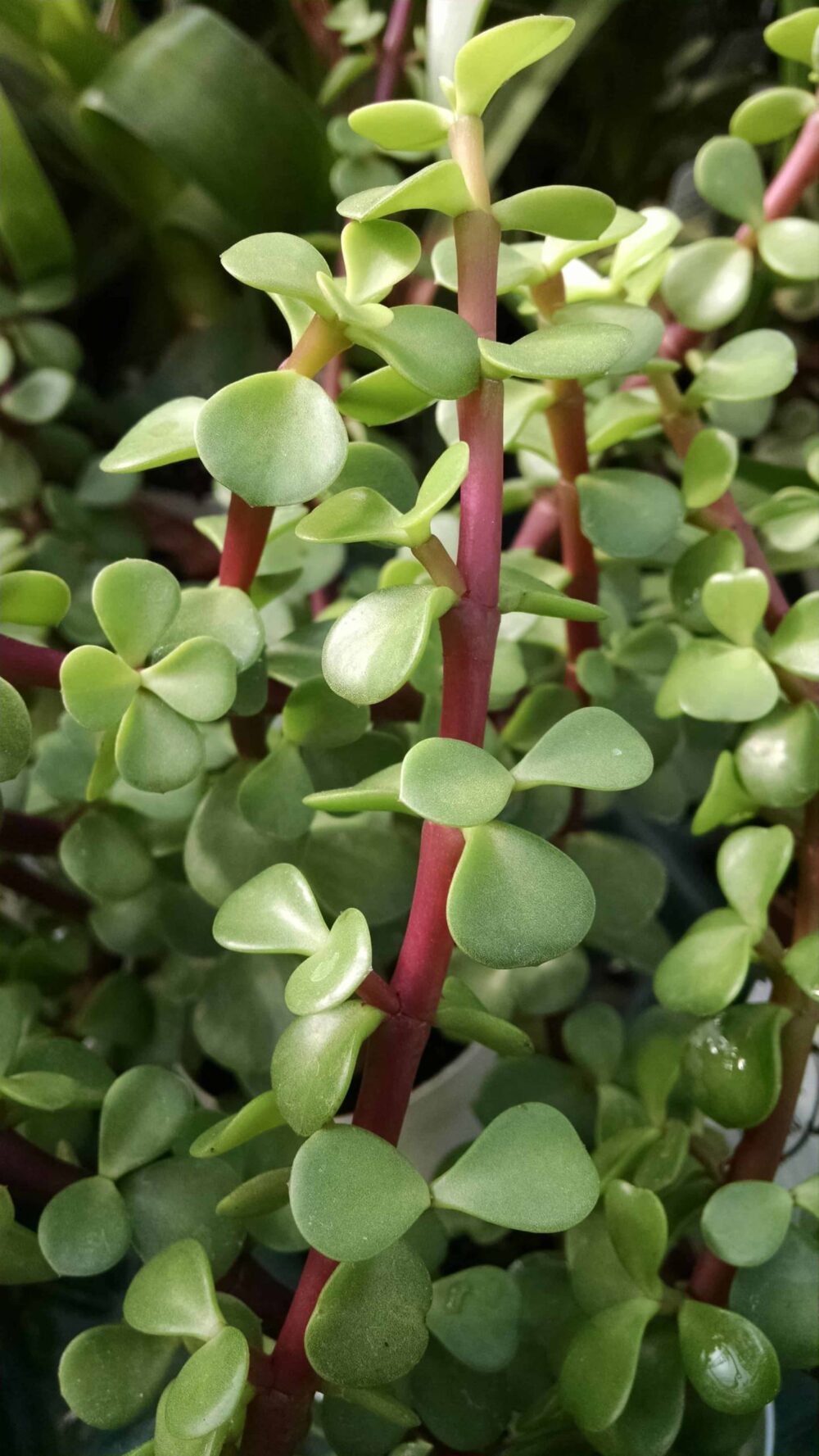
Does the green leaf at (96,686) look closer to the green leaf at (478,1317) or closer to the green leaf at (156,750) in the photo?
the green leaf at (156,750)

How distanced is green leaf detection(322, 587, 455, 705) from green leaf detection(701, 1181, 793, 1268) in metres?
0.19

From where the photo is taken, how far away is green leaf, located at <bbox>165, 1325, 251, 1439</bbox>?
251mm

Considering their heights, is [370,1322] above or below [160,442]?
below

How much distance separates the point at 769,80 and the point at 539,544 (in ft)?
1.56

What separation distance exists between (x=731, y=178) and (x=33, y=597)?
0.30 m

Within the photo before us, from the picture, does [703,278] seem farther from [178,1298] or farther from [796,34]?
[178,1298]

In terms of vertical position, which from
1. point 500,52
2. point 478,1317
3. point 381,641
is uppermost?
point 500,52

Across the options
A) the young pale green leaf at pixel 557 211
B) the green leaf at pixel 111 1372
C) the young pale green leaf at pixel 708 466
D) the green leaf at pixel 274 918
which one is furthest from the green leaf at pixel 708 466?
the green leaf at pixel 111 1372

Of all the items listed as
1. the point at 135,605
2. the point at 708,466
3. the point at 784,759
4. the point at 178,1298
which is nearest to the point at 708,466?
the point at 708,466

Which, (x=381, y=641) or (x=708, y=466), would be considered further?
(x=708, y=466)

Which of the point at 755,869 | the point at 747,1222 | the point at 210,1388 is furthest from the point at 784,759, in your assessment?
the point at 210,1388

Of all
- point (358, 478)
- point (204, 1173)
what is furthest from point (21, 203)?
point (204, 1173)

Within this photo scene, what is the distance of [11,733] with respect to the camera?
0.29m

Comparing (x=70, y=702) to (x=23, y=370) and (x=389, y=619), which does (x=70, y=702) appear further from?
(x=23, y=370)
